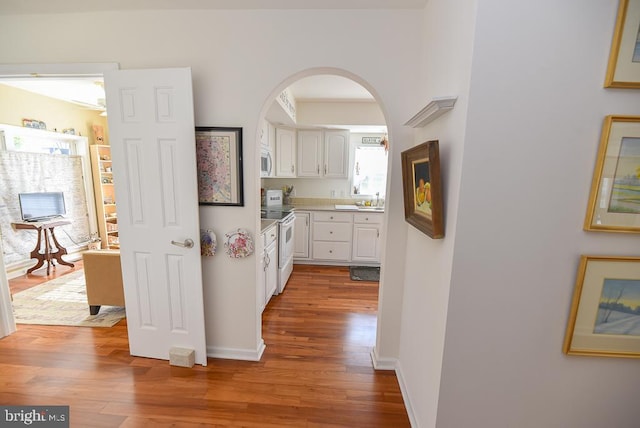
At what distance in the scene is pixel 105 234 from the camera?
4.94 m

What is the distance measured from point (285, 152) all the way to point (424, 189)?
3.30 m

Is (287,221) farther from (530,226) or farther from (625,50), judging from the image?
(625,50)

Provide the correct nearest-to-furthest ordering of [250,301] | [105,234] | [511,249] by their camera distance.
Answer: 1. [511,249]
2. [250,301]
3. [105,234]

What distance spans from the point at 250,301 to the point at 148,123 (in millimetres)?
1513

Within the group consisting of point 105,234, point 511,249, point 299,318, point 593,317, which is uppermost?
point 511,249

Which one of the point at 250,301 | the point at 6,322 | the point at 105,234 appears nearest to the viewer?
the point at 250,301

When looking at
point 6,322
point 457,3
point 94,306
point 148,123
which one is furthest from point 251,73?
point 6,322

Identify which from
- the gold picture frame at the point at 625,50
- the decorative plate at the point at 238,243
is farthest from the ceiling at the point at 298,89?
the gold picture frame at the point at 625,50

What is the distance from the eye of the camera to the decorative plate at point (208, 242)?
78.0 inches

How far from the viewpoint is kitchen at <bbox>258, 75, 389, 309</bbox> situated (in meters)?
4.02

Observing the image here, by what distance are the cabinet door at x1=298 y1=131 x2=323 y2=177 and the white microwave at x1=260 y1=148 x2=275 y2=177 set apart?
0.69m

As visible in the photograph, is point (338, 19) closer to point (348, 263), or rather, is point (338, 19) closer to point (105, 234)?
point (348, 263)

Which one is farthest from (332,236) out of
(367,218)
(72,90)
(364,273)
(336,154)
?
(72,90)

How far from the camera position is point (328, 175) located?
14.9 ft
